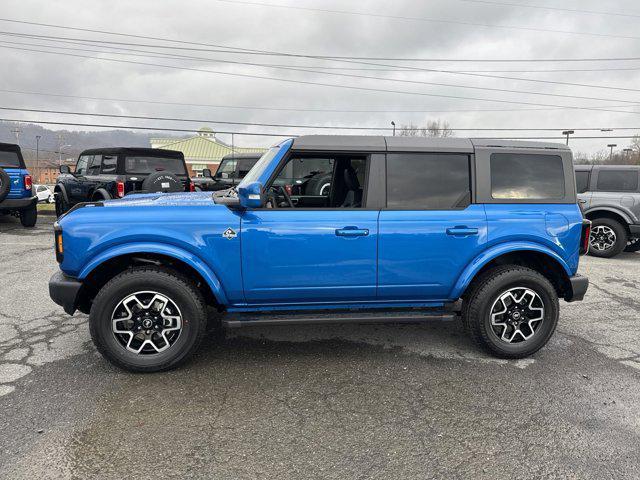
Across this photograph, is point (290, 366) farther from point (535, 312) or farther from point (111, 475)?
point (535, 312)

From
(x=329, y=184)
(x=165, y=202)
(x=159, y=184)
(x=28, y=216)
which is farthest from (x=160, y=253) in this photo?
(x=28, y=216)

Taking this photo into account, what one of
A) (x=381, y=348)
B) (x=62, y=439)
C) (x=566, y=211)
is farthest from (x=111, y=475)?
(x=566, y=211)

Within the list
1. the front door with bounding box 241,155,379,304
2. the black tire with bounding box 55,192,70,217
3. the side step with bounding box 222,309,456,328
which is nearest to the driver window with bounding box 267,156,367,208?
the front door with bounding box 241,155,379,304

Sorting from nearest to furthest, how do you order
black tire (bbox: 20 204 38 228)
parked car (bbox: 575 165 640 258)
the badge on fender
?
the badge on fender, parked car (bbox: 575 165 640 258), black tire (bbox: 20 204 38 228)

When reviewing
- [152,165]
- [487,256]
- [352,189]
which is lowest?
[487,256]

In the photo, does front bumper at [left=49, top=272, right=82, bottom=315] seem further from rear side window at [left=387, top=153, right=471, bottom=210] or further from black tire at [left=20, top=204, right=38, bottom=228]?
black tire at [left=20, top=204, right=38, bottom=228]

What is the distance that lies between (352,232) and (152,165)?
767 cm

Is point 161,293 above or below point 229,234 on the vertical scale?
below

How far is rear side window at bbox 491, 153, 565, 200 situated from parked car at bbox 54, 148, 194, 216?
6.40 m

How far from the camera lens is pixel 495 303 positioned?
3.67m

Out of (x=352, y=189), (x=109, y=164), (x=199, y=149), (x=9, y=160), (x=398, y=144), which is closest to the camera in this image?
(x=398, y=144)

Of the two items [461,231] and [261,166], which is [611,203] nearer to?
[461,231]

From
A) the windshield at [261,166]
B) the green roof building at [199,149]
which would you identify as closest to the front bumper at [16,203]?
the windshield at [261,166]

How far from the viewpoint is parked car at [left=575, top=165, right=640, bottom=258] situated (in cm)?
835
